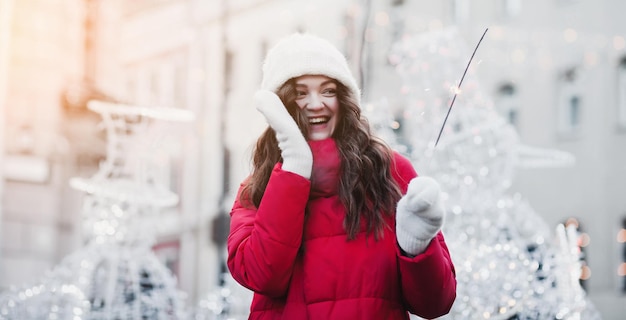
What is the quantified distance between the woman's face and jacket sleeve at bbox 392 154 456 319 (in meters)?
0.39

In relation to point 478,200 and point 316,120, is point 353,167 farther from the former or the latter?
point 478,200

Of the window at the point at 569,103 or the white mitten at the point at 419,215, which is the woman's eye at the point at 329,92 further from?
the window at the point at 569,103

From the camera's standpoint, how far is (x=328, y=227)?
2055 millimetres

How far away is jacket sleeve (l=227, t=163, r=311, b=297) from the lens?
6.44 ft

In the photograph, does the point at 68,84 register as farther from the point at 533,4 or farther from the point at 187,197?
the point at 533,4

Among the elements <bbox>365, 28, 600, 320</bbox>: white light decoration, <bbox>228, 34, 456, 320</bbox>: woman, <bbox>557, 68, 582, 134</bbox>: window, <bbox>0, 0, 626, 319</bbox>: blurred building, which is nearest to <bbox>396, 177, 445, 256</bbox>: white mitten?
<bbox>228, 34, 456, 320</bbox>: woman

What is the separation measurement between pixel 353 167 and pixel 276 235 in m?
0.27

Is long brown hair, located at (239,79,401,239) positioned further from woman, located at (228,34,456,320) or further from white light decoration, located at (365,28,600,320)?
white light decoration, located at (365,28,600,320)

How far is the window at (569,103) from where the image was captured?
11.4 meters

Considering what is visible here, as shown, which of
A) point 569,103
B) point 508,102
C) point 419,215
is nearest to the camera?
point 419,215

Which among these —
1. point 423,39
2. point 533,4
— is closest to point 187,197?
point 533,4

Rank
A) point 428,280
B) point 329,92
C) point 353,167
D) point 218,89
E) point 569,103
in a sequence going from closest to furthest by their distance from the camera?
point 428,280 < point 353,167 < point 329,92 < point 569,103 < point 218,89

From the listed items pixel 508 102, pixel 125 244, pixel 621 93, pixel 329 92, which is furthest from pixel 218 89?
pixel 329 92

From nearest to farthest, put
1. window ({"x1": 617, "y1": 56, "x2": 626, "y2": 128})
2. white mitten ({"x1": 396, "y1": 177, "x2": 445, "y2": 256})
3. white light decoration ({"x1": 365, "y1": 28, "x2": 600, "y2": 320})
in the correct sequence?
white mitten ({"x1": 396, "y1": 177, "x2": 445, "y2": 256}) → white light decoration ({"x1": 365, "y1": 28, "x2": 600, "y2": 320}) → window ({"x1": 617, "y1": 56, "x2": 626, "y2": 128})
